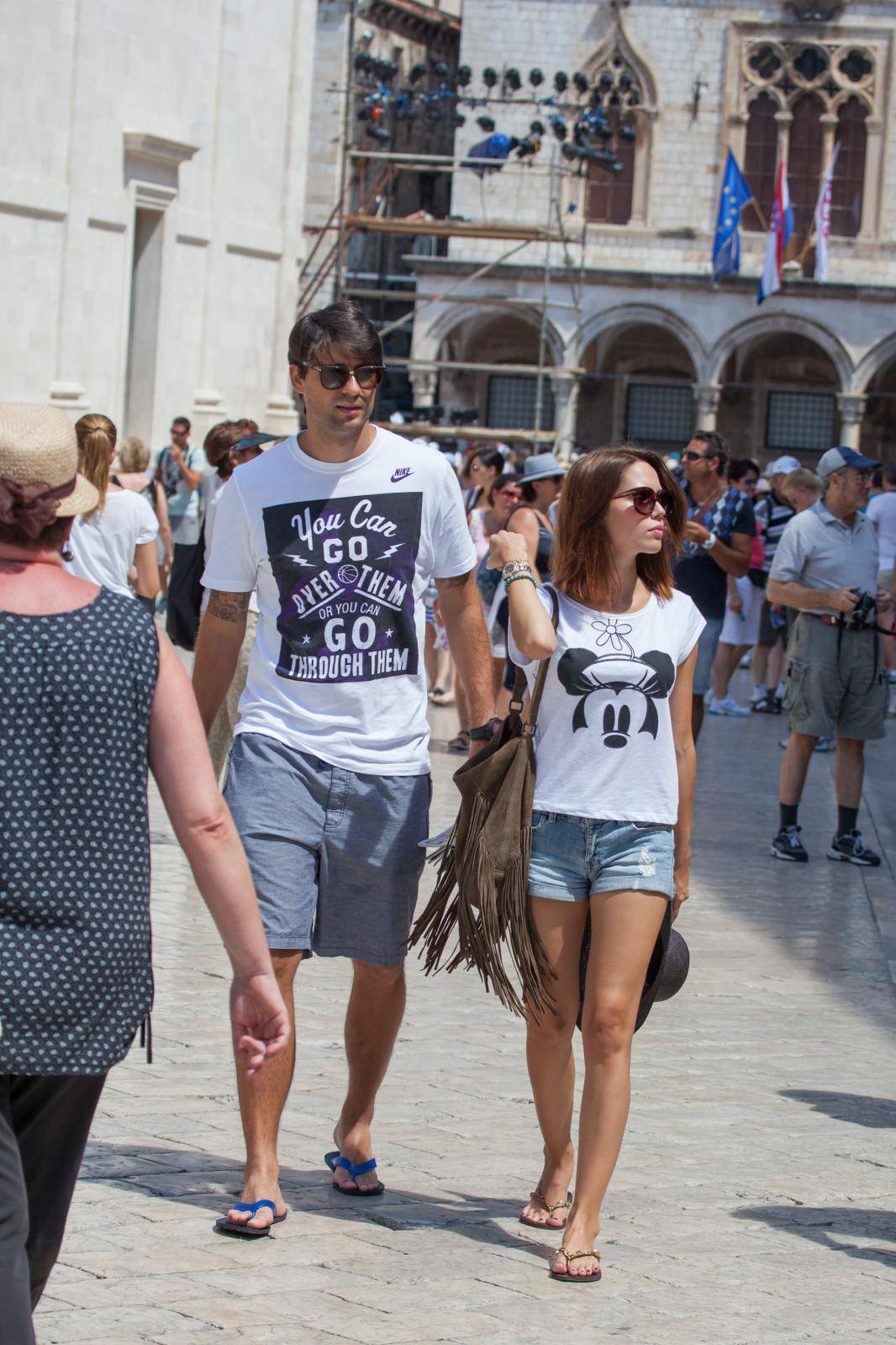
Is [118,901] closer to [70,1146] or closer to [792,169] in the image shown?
[70,1146]

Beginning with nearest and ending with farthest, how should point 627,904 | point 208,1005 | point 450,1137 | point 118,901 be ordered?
point 118,901 → point 627,904 → point 450,1137 → point 208,1005

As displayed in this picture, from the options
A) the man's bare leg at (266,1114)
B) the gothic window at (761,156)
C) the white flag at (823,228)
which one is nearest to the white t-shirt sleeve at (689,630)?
the man's bare leg at (266,1114)

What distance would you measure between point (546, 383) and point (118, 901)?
44.8 m

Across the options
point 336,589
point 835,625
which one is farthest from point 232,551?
point 835,625

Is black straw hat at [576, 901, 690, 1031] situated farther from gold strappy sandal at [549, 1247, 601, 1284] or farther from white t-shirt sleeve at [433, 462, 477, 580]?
white t-shirt sleeve at [433, 462, 477, 580]

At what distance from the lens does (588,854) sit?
14.6 feet

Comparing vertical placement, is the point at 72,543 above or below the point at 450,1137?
above

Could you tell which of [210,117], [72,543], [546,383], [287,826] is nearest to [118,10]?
[210,117]

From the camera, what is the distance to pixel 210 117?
23.0 meters

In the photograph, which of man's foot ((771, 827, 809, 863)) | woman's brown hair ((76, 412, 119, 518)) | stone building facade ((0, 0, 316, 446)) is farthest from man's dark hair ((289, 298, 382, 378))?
stone building facade ((0, 0, 316, 446))

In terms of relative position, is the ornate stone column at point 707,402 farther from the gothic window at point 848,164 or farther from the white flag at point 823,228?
the gothic window at point 848,164

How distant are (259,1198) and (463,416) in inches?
1468

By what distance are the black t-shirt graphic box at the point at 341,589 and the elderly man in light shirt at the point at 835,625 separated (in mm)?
5065

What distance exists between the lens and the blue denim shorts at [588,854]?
441cm
